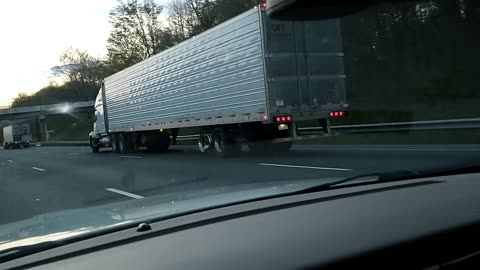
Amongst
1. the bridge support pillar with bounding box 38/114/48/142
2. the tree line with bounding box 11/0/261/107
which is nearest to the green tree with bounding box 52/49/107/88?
the tree line with bounding box 11/0/261/107

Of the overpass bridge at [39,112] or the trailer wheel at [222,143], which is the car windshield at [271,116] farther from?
the overpass bridge at [39,112]

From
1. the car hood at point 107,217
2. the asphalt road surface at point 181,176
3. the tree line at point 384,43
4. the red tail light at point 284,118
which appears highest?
the tree line at point 384,43

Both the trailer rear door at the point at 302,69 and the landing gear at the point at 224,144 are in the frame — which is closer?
the trailer rear door at the point at 302,69

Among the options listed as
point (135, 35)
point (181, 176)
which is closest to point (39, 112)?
point (135, 35)

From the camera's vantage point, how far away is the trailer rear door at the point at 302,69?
1549 cm

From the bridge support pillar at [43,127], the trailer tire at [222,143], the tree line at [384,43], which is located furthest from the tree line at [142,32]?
the bridge support pillar at [43,127]

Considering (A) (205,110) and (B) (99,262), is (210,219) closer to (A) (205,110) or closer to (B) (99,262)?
(B) (99,262)

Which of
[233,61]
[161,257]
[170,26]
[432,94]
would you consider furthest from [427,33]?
[170,26]

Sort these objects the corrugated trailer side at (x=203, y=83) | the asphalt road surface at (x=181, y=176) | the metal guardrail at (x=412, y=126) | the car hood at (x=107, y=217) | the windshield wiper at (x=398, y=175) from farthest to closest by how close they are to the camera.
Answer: the corrugated trailer side at (x=203, y=83) → the metal guardrail at (x=412, y=126) → the asphalt road surface at (x=181, y=176) → the windshield wiper at (x=398, y=175) → the car hood at (x=107, y=217)

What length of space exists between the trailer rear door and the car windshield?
33mm

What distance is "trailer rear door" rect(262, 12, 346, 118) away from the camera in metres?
15.5

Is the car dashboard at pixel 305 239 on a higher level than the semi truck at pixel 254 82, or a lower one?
lower

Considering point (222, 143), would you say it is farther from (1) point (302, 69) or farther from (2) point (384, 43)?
(2) point (384, 43)

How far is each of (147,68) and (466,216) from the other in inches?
913
